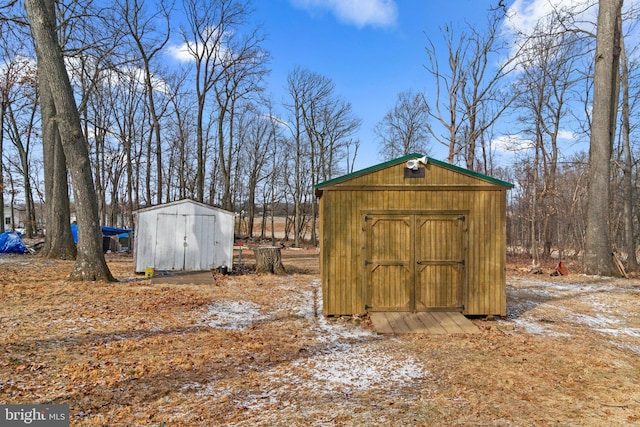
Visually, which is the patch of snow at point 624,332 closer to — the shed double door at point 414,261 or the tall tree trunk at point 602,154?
the shed double door at point 414,261

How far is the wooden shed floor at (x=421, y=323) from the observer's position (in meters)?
6.42

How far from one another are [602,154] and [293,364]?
40.4 ft

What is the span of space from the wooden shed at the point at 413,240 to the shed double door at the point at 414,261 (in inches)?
0.7

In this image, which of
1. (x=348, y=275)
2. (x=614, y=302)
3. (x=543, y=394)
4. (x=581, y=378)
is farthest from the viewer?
(x=614, y=302)

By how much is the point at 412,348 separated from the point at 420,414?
7.00 feet

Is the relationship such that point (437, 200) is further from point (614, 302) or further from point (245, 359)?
point (614, 302)

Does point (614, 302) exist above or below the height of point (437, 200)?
below

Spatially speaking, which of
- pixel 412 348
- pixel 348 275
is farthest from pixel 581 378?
pixel 348 275

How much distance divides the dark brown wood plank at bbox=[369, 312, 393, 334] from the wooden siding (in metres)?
0.25

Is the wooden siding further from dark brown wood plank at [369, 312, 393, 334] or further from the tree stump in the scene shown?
the tree stump

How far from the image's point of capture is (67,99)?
29.8 ft

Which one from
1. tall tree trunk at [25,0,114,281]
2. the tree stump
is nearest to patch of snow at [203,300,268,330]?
tall tree trunk at [25,0,114,281]

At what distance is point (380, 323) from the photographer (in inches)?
265

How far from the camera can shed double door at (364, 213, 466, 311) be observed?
7266mm
